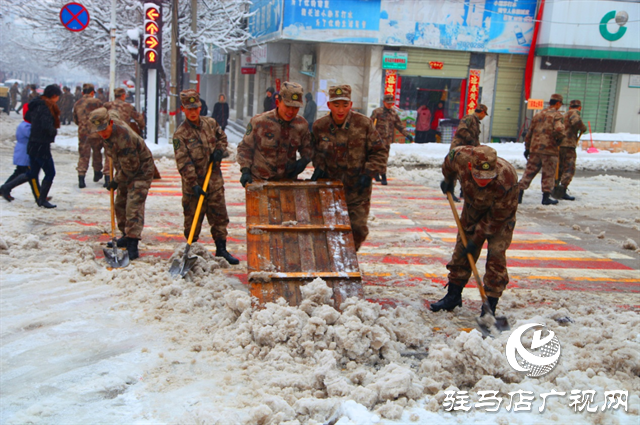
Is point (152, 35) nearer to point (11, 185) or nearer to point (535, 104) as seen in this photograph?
point (11, 185)

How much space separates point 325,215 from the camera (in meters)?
5.50

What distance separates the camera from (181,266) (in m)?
5.98

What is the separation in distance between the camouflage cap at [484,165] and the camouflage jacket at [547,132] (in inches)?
263

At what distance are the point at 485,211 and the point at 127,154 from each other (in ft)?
12.4

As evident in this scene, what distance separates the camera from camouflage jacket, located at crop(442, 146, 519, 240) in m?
4.79

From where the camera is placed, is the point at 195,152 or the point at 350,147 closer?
the point at 350,147

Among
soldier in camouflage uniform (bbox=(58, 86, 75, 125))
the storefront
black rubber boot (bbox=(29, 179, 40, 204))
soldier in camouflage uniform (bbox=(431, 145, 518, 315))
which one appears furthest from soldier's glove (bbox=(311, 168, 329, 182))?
soldier in camouflage uniform (bbox=(58, 86, 75, 125))

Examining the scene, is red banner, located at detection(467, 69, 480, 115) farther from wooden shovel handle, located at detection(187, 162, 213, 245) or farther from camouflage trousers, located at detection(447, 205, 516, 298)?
camouflage trousers, located at detection(447, 205, 516, 298)

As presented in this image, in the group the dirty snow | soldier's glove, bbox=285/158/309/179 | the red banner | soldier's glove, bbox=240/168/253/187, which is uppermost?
the red banner

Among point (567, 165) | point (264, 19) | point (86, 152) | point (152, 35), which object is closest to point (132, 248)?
point (86, 152)

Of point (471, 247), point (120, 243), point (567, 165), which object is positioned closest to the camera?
point (471, 247)

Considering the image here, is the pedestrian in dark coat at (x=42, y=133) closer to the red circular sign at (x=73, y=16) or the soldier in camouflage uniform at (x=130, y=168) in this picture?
the soldier in camouflage uniform at (x=130, y=168)

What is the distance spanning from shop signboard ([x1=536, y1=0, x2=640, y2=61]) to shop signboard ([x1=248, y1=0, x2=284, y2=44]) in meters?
9.54

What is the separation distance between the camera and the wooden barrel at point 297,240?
4.87 m
